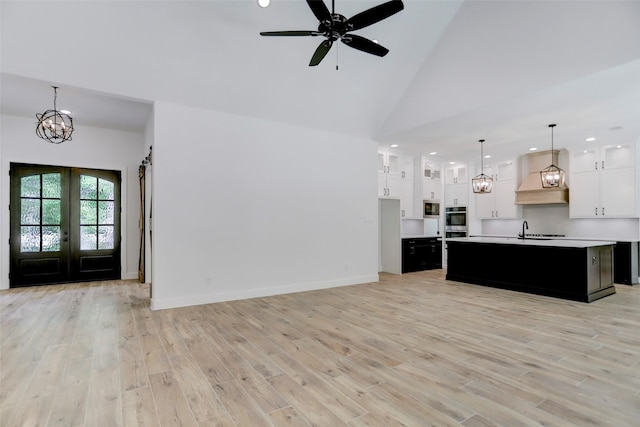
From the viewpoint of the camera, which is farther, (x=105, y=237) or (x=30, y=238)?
(x=105, y=237)

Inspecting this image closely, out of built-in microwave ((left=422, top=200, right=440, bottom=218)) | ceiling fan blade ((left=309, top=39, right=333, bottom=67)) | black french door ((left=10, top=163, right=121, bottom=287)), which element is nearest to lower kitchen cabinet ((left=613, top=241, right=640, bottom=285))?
built-in microwave ((left=422, top=200, right=440, bottom=218))

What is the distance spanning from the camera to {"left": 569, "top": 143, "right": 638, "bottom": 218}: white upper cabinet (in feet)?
22.6

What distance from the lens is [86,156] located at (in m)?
6.83

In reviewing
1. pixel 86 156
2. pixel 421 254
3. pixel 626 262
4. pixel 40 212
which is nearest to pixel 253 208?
pixel 86 156

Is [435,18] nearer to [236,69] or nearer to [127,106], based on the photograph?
[236,69]

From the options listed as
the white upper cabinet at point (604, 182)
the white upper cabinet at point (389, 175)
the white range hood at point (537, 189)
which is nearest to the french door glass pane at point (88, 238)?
the white upper cabinet at point (389, 175)

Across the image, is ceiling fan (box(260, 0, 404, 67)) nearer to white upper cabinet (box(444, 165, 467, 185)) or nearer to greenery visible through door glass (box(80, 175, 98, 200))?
greenery visible through door glass (box(80, 175, 98, 200))

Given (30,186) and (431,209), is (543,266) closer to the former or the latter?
(431,209)

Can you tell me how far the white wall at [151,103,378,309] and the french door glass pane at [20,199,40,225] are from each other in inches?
143

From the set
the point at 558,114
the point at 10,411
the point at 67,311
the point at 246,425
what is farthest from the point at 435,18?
the point at 67,311

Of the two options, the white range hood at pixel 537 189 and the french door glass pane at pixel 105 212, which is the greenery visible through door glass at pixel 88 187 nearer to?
the french door glass pane at pixel 105 212

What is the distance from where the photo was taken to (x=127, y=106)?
5.54 m

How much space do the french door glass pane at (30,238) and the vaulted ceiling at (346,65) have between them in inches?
87.7

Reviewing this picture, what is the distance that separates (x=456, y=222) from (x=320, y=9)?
7628 mm
